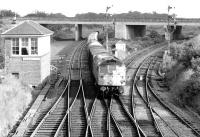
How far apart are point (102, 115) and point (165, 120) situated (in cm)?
338

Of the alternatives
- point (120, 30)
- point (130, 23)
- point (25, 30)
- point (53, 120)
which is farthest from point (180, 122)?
point (130, 23)

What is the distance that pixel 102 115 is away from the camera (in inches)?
801

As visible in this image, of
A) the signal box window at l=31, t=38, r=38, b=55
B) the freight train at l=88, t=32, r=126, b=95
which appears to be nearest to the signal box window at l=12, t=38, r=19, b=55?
the signal box window at l=31, t=38, r=38, b=55

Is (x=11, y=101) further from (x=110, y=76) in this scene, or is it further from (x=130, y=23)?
(x=130, y=23)

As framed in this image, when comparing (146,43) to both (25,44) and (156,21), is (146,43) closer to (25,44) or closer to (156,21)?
(156,21)

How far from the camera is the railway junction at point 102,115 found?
1711 centimetres

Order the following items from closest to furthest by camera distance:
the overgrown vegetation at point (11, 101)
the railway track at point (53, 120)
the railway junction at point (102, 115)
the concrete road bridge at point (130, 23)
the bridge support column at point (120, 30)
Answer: the railway track at point (53, 120) < the railway junction at point (102, 115) < the overgrown vegetation at point (11, 101) < the concrete road bridge at point (130, 23) < the bridge support column at point (120, 30)

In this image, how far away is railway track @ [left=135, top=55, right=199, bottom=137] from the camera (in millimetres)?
17244

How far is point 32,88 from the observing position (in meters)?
27.3

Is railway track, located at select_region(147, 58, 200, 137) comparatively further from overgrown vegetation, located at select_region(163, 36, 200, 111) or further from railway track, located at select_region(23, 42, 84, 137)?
railway track, located at select_region(23, 42, 84, 137)

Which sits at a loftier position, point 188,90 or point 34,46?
point 34,46

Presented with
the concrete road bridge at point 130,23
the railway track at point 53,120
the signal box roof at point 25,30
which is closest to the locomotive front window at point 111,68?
the railway track at point 53,120

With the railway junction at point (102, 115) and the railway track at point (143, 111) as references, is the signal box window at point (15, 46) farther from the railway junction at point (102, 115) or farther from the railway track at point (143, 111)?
the railway track at point (143, 111)

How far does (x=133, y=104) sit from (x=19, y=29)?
10.2 metres
